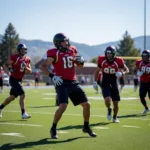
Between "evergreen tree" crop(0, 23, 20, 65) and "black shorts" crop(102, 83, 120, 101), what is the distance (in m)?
79.0

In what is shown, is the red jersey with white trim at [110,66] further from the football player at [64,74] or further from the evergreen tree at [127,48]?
the evergreen tree at [127,48]

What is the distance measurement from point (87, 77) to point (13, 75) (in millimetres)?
45914

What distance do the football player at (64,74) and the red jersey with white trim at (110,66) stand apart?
2561 mm

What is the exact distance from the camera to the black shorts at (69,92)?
7.68 metres

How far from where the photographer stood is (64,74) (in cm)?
772

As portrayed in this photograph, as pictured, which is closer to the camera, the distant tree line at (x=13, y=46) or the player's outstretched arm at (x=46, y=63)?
the player's outstretched arm at (x=46, y=63)

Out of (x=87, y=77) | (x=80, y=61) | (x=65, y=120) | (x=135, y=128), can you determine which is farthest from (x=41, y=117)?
(x=87, y=77)

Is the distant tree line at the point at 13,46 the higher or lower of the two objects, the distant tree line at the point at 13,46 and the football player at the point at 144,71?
the higher

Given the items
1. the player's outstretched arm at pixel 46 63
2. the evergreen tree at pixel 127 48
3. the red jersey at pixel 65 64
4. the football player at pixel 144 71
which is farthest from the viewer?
the evergreen tree at pixel 127 48

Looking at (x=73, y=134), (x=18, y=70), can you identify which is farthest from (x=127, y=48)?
(x=73, y=134)

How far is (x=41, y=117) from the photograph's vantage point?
440 inches

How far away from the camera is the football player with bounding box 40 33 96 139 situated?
25.0ft

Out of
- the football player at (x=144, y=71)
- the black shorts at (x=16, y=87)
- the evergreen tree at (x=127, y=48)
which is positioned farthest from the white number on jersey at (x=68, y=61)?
the evergreen tree at (x=127, y=48)

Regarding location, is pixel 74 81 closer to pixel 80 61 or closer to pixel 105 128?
pixel 80 61
